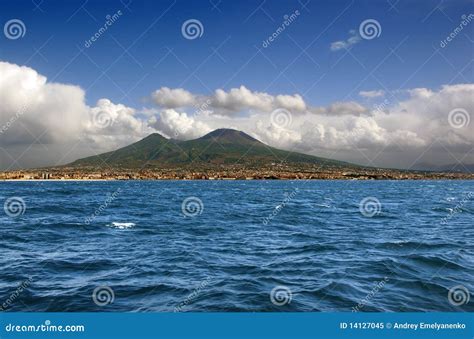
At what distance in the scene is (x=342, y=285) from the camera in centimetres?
1584

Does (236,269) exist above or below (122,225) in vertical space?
below

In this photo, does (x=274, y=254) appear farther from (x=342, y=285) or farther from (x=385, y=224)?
(x=385, y=224)

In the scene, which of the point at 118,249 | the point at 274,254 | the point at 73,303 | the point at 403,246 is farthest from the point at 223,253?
the point at 403,246

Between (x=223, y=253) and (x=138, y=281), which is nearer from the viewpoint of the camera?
(x=138, y=281)

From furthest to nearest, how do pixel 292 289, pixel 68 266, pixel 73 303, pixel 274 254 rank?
1. pixel 274 254
2. pixel 68 266
3. pixel 292 289
4. pixel 73 303

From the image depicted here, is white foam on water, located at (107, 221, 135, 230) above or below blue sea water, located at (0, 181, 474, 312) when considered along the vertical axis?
above

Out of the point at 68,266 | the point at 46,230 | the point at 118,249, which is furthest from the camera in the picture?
the point at 46,230

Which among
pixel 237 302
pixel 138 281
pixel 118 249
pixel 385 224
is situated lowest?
pixel 237 302

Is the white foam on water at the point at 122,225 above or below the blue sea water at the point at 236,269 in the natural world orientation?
above

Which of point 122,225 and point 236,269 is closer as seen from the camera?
point 236,269

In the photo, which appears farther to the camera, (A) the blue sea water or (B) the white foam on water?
(B) the white foam on water

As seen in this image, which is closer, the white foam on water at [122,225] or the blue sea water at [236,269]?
the blue sea water at [236,269]

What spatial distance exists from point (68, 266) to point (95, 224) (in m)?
17.0

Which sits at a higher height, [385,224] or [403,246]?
[385,224]
